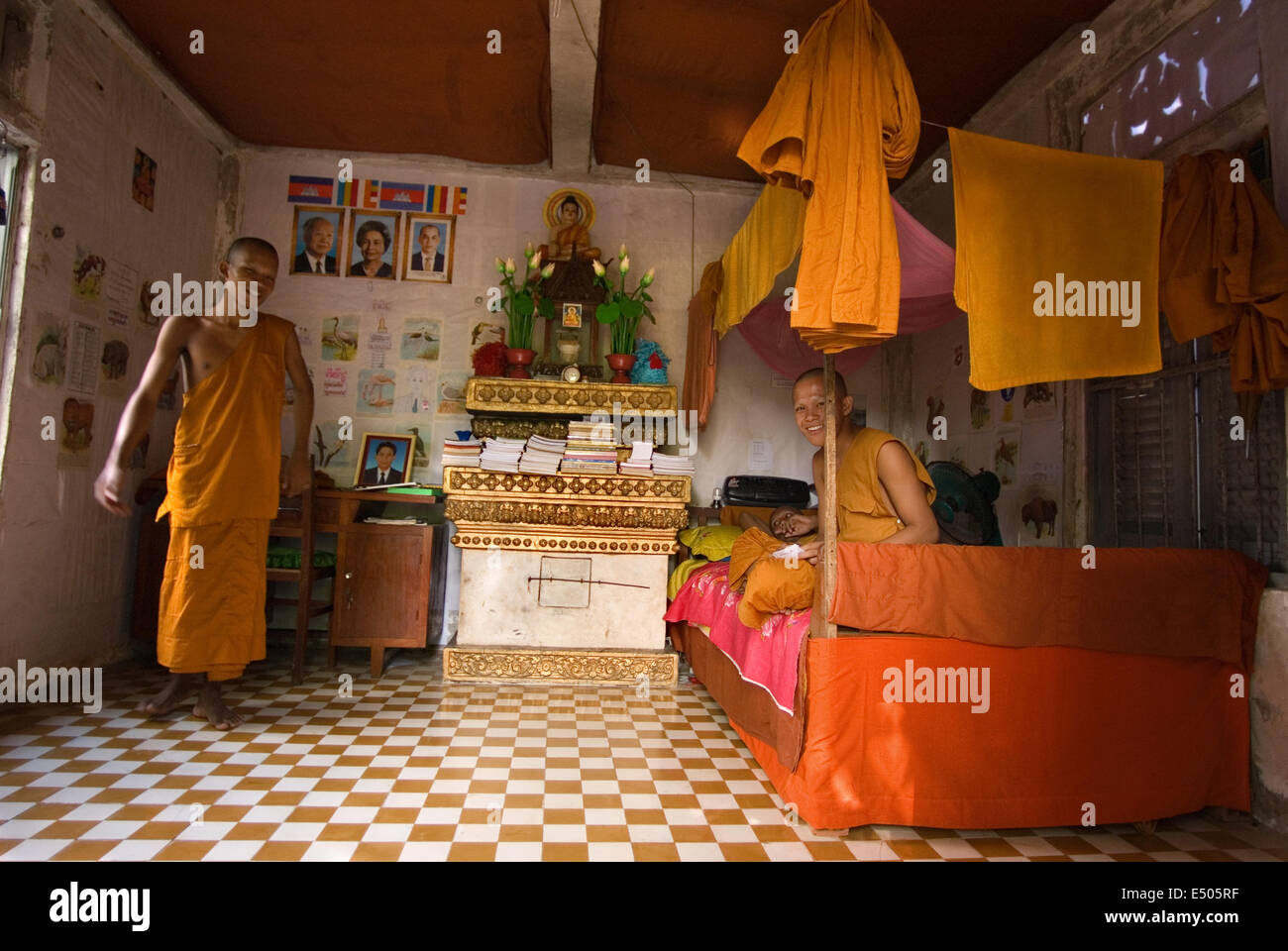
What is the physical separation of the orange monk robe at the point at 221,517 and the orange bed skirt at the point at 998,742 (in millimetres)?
2666

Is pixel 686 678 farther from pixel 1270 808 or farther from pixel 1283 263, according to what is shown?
pixel 1283 263

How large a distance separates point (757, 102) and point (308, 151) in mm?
3447

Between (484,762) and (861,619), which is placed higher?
(861,619)

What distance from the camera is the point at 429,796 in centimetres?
266

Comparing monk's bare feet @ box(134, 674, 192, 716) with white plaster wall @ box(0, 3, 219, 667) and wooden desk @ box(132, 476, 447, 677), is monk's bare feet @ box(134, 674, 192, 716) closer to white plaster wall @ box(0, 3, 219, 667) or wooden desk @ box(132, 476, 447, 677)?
white plaster wall @ box(0, 3, 219, 667)

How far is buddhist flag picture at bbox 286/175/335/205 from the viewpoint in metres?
5.54

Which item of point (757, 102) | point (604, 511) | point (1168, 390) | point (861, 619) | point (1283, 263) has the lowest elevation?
point (861, 619)

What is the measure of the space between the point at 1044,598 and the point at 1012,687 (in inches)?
13.1

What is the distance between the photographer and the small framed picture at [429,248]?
5.59 metres

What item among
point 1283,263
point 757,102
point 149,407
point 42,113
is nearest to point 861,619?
point 1283,263

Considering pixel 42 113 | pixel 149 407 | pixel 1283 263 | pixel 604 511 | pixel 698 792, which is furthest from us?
pixel 604 511

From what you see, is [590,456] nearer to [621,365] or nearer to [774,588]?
[621,365]

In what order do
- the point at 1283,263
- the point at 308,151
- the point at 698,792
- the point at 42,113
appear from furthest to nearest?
the point at 308,151
the point at 42,113
the point at 698,792
the point at 1283,263

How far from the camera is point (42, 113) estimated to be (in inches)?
143
